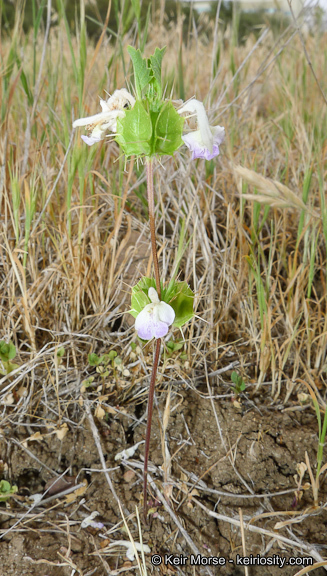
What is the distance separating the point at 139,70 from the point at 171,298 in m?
0.36

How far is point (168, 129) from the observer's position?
67 centimetres

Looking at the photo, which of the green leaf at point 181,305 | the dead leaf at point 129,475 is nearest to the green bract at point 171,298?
the green leaf at point 181,305

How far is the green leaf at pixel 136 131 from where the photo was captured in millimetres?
643

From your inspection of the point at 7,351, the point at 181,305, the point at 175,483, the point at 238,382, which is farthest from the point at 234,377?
the point at 7,351

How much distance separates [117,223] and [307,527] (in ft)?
2.66

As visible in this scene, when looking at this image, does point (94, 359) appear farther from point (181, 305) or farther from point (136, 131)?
point (136, 131)

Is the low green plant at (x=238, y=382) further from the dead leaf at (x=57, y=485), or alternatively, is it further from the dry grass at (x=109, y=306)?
the dead leaf at (x=57, y=485)

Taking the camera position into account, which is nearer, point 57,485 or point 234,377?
point 57,485

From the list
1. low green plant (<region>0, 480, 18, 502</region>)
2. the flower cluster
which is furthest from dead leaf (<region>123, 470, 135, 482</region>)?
the flower cluster

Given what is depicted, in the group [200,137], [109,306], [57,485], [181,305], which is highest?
[200,137]

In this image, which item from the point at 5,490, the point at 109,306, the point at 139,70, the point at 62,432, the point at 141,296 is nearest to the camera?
the point at 139,70

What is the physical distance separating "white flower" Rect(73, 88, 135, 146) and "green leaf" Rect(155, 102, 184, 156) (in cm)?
6

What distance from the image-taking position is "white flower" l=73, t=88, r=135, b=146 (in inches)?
27.2

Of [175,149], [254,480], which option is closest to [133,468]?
[254,480]
